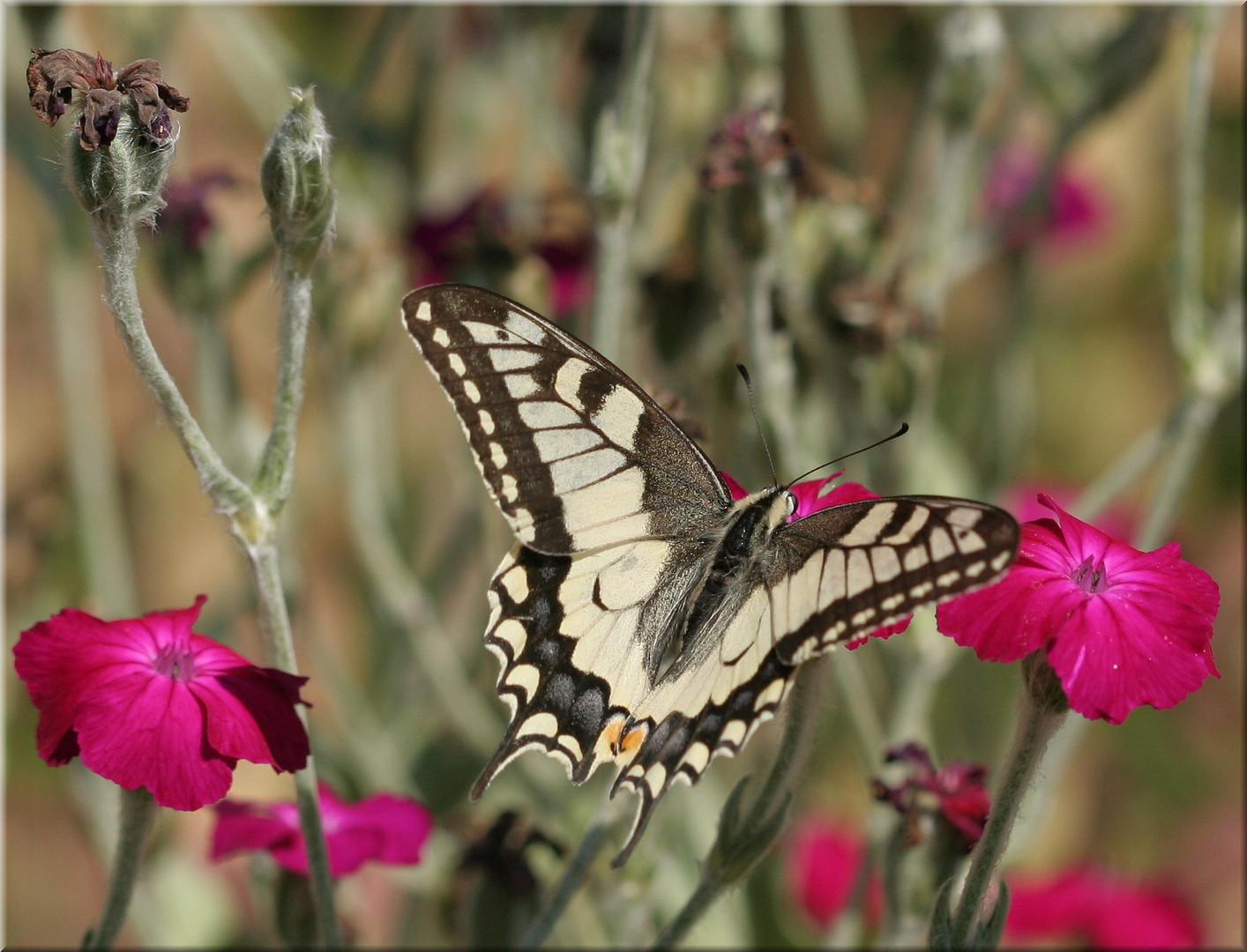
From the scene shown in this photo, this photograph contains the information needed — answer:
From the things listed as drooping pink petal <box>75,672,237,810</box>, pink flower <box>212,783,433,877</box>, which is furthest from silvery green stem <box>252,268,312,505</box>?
pink flower <box>212,783,433,877</box>

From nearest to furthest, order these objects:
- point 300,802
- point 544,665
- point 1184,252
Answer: point 300,802, point 544,665, point 1184,252

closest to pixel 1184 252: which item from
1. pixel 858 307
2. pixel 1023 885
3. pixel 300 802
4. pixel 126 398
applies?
pixel 858 307

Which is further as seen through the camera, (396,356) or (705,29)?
(396,356)

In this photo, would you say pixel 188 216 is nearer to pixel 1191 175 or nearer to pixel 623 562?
pixel 623 562

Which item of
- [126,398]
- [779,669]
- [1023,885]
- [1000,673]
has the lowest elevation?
[1023,885]

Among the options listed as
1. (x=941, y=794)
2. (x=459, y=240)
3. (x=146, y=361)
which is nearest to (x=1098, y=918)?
(x=941, y=794)

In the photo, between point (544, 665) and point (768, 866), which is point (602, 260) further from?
point (768, 866)
